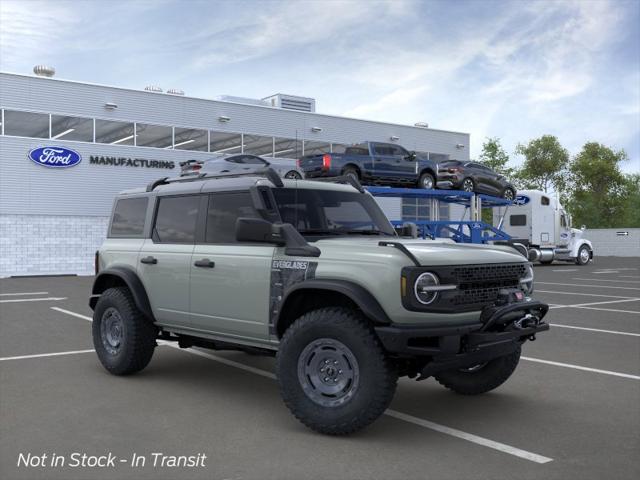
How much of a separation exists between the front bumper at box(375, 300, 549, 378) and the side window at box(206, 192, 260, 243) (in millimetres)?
1896

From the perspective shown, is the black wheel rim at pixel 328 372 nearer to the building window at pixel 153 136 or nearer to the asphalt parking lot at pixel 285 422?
the asphalt parking lot at pixel 285 422

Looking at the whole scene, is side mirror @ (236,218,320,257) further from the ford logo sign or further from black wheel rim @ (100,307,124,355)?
the ford logo sign

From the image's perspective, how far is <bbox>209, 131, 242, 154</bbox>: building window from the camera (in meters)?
32.4

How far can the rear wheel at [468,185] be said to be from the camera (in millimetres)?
25641

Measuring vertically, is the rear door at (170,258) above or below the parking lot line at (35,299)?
above

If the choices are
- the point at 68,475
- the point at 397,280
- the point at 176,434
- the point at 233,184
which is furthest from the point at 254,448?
the point at 233,184

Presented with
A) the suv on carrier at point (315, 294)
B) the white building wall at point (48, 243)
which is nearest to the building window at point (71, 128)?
the white building wall at point (48, 243)

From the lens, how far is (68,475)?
168 inches

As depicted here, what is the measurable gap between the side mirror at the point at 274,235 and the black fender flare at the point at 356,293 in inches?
10.7

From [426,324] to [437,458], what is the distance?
0.92 meters

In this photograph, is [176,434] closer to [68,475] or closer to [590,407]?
[68,475]

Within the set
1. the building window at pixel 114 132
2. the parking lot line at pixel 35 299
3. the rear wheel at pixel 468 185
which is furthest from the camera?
the building window at pixel 114 132

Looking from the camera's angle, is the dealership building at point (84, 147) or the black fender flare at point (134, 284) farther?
the dealership building at point (84, 147)

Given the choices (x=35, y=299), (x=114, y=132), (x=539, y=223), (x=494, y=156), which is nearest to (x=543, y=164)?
(x=494, y=156)
